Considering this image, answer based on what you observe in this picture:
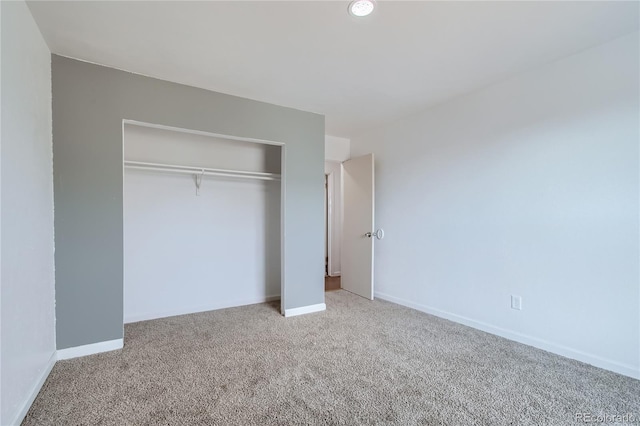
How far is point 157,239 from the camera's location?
3219mm

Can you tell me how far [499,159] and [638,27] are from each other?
119 centimetres

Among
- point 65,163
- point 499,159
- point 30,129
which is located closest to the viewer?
point 30,129

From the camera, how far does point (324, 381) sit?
2.00m

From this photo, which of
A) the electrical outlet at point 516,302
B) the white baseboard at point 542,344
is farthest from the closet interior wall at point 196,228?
the electrical outlet at point 516,302

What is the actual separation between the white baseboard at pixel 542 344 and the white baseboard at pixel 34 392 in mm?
3438

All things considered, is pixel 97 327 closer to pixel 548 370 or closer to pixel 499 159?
pixel 548 370

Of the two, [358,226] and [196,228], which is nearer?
[196,228]

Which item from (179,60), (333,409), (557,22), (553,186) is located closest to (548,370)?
(553,186)

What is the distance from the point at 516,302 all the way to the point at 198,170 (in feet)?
11.3

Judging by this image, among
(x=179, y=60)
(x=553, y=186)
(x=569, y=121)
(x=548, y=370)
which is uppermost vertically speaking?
(x=179, y=60)

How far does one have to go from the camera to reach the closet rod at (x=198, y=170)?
294cm

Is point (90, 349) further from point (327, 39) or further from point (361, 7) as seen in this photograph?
point (361, 7)

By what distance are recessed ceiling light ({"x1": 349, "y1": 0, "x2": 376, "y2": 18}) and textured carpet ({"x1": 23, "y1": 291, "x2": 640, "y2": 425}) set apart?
7.81 ft

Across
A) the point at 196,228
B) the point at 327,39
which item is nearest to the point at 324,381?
the point at 196,228
